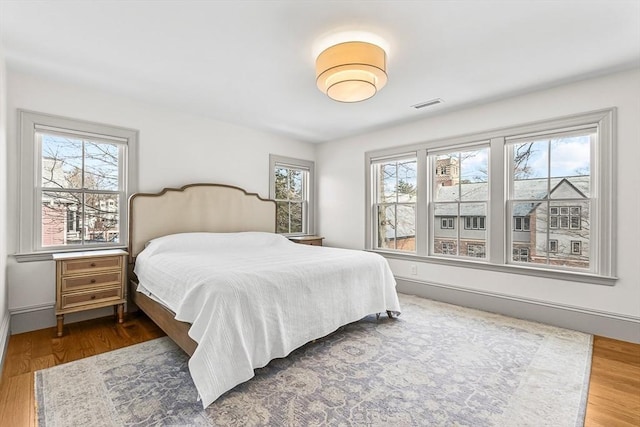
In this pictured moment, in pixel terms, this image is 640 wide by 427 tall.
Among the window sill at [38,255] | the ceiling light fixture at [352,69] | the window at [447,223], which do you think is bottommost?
the window sill at [38,255]

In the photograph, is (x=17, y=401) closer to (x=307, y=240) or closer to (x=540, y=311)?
(x=307, y=240)

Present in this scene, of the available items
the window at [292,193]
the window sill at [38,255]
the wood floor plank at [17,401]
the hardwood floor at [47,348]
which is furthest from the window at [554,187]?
the window sill at [38,255]

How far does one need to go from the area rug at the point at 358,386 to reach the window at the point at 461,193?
132 centimetres

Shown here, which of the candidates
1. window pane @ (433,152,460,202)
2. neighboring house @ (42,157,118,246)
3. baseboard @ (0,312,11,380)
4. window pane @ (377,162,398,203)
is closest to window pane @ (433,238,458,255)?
window pane @ (433,152,460,202)

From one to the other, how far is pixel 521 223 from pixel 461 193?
0.73m

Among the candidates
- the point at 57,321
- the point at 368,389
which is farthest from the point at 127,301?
the point at 368,389

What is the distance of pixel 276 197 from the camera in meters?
4.86

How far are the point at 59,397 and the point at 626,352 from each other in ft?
13.5

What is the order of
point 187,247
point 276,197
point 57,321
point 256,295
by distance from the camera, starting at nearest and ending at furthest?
point 256,295 < point 57,321 < point 187,247 < point 276,197

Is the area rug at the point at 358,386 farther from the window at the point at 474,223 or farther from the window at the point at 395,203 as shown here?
the window at the point at 395,203

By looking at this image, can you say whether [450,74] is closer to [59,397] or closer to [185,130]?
[185,130]

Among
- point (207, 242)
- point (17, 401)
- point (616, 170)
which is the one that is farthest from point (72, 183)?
point (616, 170)

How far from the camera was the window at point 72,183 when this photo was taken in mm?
2789

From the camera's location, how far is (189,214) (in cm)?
368
